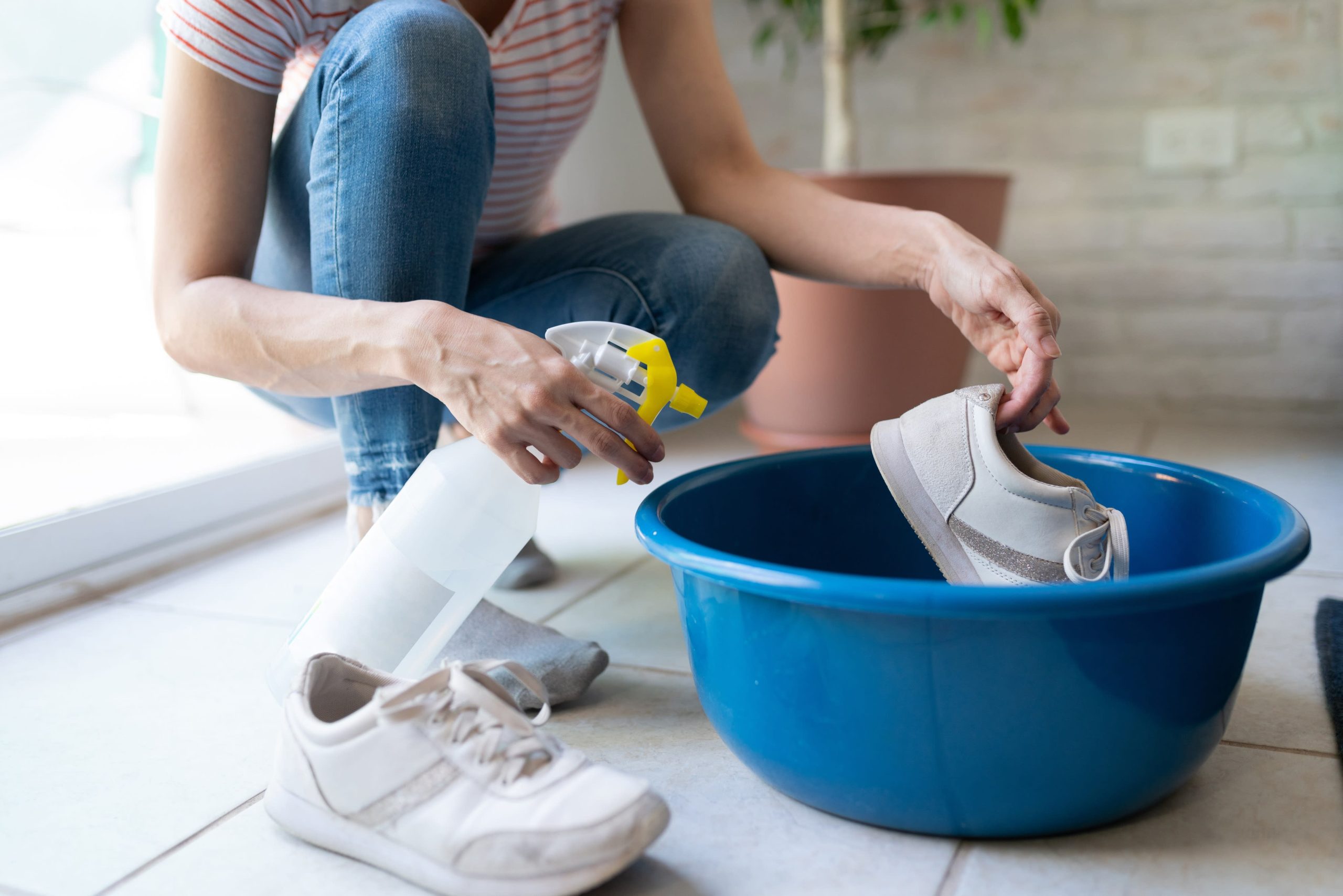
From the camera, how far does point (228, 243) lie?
0.78m

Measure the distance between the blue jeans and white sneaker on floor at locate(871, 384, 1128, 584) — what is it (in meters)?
0.23

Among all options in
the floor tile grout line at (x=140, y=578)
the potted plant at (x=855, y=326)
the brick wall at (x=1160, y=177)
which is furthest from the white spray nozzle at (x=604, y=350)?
the brick wall at (x=1160, y=177)

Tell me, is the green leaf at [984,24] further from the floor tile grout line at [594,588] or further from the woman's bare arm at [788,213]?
the floor tile grout line at [594,588]

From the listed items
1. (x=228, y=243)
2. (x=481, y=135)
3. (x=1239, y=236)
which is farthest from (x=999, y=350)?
(x=1239, y=236)

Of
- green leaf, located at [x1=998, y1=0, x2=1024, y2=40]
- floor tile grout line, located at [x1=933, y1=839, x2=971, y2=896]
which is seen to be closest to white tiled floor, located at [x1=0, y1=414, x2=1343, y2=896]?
floor tile grout line, located at [x1=933, y1=839, x2=971, y2=896]

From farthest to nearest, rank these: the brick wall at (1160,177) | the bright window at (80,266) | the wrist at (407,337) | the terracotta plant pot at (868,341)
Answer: the brick wall at (1160,177) < the terracotta plant pot at (868,341) < the bright window at (80,266) < the wrist at (407,337)

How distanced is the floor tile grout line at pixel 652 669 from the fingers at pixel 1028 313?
37 centimetres

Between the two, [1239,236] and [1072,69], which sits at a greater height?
[1072,69]

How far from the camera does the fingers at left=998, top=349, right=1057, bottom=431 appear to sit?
0.70 metres

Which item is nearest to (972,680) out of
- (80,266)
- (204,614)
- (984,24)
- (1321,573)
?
(1321,573)

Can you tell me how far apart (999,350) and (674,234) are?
0.30m

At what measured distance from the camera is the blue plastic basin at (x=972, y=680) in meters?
0.54

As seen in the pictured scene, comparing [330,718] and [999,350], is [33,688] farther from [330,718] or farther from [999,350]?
[999,350]

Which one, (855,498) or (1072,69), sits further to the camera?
(1072,69)
